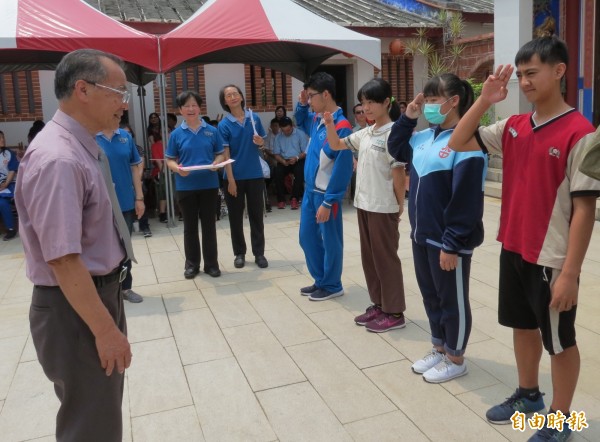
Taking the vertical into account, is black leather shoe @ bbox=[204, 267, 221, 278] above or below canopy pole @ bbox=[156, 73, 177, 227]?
below

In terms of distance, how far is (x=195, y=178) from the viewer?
5109mm

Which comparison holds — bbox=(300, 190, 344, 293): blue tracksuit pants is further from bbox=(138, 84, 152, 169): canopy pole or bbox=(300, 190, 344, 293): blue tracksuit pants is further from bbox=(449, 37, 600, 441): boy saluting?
bbox=(138, 84, 152, 169): canopy pole

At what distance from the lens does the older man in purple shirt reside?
64.8 inches

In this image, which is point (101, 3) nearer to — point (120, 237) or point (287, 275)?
point (287, 275)

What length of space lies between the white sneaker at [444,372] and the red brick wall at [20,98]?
8.61 metres

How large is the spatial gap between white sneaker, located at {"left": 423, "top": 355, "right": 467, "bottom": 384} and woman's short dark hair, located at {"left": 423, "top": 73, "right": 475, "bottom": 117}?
134 centimetres

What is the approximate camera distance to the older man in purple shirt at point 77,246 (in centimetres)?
165

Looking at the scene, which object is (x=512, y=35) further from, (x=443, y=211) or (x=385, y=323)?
(x=443, y=211)

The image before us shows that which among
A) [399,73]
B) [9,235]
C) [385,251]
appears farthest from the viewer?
[399,73]

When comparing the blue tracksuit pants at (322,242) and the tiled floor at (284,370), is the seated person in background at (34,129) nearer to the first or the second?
the tiled floor at (284,370)

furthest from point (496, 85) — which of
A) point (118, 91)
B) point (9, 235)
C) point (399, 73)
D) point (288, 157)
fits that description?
point (399, 73)

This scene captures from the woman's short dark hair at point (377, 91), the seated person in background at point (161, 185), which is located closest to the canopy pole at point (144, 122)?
the seated person in background at point (161, 185)

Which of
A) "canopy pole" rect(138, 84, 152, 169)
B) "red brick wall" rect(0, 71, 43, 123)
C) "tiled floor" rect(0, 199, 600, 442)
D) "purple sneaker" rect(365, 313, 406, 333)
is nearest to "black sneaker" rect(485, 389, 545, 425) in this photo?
"tiled floor" rect(0, 199, 600, 442)

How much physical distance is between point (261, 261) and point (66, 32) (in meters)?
3.45
